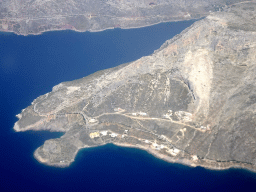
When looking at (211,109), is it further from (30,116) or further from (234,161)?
(30,116)

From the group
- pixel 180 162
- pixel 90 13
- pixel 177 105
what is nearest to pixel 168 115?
pixel 177 105

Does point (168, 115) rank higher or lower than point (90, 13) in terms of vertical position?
lower

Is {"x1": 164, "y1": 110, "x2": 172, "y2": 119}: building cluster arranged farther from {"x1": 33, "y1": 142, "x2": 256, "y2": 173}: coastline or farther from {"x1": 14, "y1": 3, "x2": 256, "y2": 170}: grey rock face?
{"x1": 33, "y1": 142, "x2": 256, "y2": 173}: coastline

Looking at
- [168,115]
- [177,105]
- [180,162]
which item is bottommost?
[180,162]

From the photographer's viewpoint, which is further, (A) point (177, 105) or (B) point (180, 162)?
(A) point (177, 105)

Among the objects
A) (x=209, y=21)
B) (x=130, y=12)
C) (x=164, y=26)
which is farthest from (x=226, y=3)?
(x=209, y=21)

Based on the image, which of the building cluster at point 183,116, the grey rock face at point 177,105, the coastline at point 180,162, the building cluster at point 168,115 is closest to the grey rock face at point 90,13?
the grey rock face at point 177,105

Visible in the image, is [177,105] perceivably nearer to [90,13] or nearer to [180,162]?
[180,162]

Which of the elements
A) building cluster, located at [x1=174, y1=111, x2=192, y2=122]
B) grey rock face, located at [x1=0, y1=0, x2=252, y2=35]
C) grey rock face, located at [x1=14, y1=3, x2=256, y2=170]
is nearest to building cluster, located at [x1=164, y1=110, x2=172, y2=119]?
grey rock face, located at [x1=14, y1=3, x2=256, y2=170]
